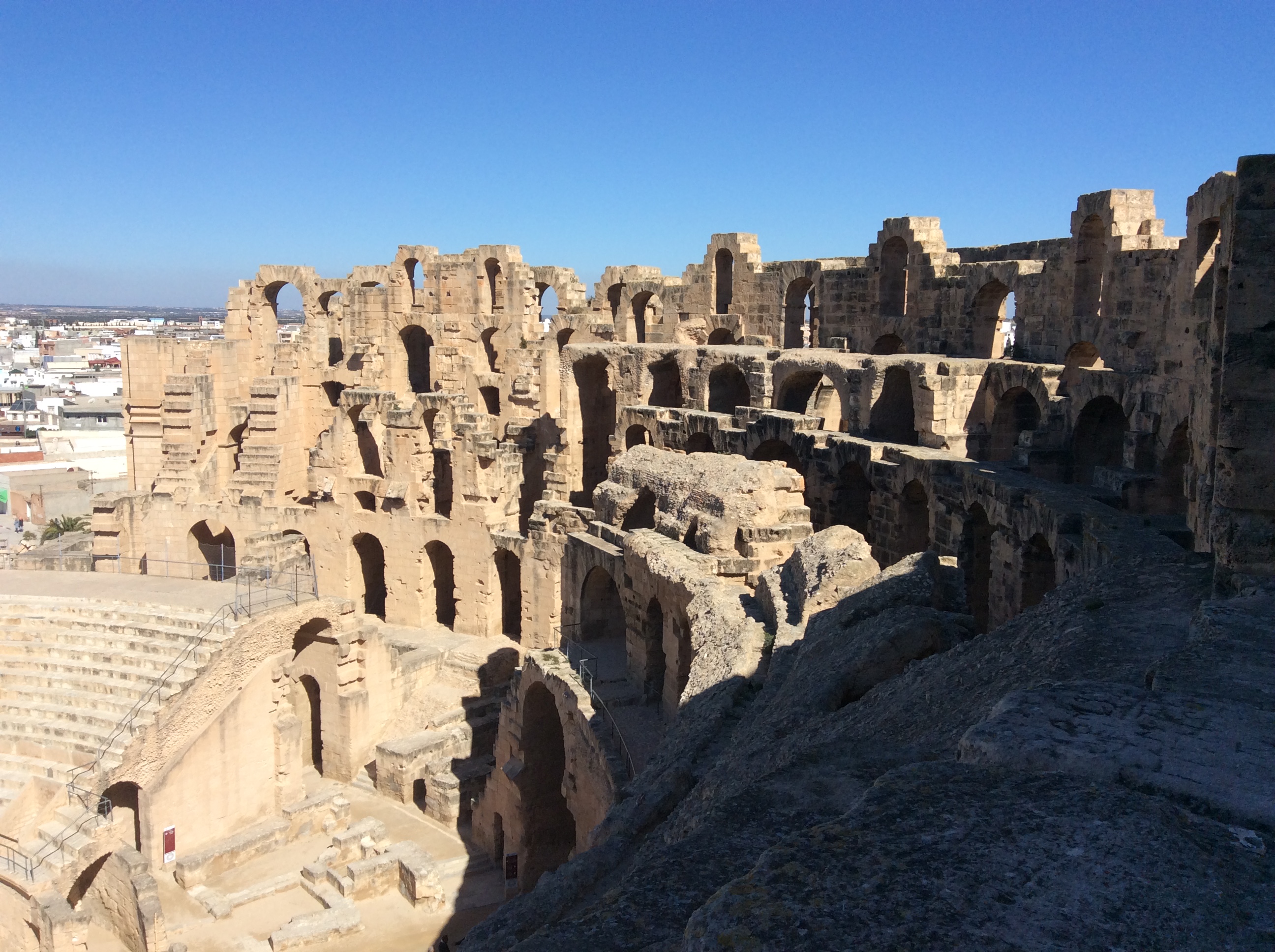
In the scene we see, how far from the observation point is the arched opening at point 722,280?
25406mm

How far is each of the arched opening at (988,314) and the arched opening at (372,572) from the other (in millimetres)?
13346

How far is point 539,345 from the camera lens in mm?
27328

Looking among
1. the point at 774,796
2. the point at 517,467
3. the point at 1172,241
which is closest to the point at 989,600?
the point at 1172,241

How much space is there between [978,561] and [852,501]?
344 cm

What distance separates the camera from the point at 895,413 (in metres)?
19.1

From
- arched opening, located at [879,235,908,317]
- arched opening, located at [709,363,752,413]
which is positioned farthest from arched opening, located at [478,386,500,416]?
arched opening, located at [879,235,908,317]

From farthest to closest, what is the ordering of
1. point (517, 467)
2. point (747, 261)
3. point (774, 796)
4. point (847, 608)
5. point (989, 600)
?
point (747, 261)
point (517, 467)
point (989, 600)
point (847, 608)
point (774, 796)

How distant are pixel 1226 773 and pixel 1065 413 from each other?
39.8 feet

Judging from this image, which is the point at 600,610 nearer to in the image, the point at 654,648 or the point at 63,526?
the point at 654,648

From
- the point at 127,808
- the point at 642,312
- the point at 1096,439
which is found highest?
the point at 642,312

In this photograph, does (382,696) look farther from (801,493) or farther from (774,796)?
(774,796)

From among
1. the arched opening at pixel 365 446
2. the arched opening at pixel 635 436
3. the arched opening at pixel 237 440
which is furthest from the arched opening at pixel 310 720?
the arched opening at pixel 237 440

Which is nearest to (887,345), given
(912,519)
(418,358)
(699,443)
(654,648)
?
(699,443)

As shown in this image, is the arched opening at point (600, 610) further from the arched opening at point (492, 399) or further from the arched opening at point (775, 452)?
the arched opening at point (492, 399)
